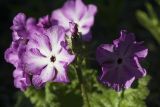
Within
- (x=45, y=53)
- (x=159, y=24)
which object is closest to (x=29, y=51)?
(x=45, y=53)

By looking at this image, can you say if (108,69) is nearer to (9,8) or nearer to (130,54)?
(130,54)

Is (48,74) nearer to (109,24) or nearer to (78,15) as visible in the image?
(78,15)

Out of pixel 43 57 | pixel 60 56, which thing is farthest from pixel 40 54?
pixel 60 56

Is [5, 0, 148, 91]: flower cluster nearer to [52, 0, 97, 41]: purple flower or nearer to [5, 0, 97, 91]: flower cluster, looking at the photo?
[5, 0, 97, 91]: flower cluster

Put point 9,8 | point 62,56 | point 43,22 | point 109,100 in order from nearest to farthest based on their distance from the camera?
point 62,56, point 43,22, point 109,100, point 9,8

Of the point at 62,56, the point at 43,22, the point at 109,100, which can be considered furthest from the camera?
the point at 109,100

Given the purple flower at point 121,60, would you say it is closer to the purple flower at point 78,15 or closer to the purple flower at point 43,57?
the purple flower at point 43,57

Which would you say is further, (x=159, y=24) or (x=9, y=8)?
(x=9, y=8)
